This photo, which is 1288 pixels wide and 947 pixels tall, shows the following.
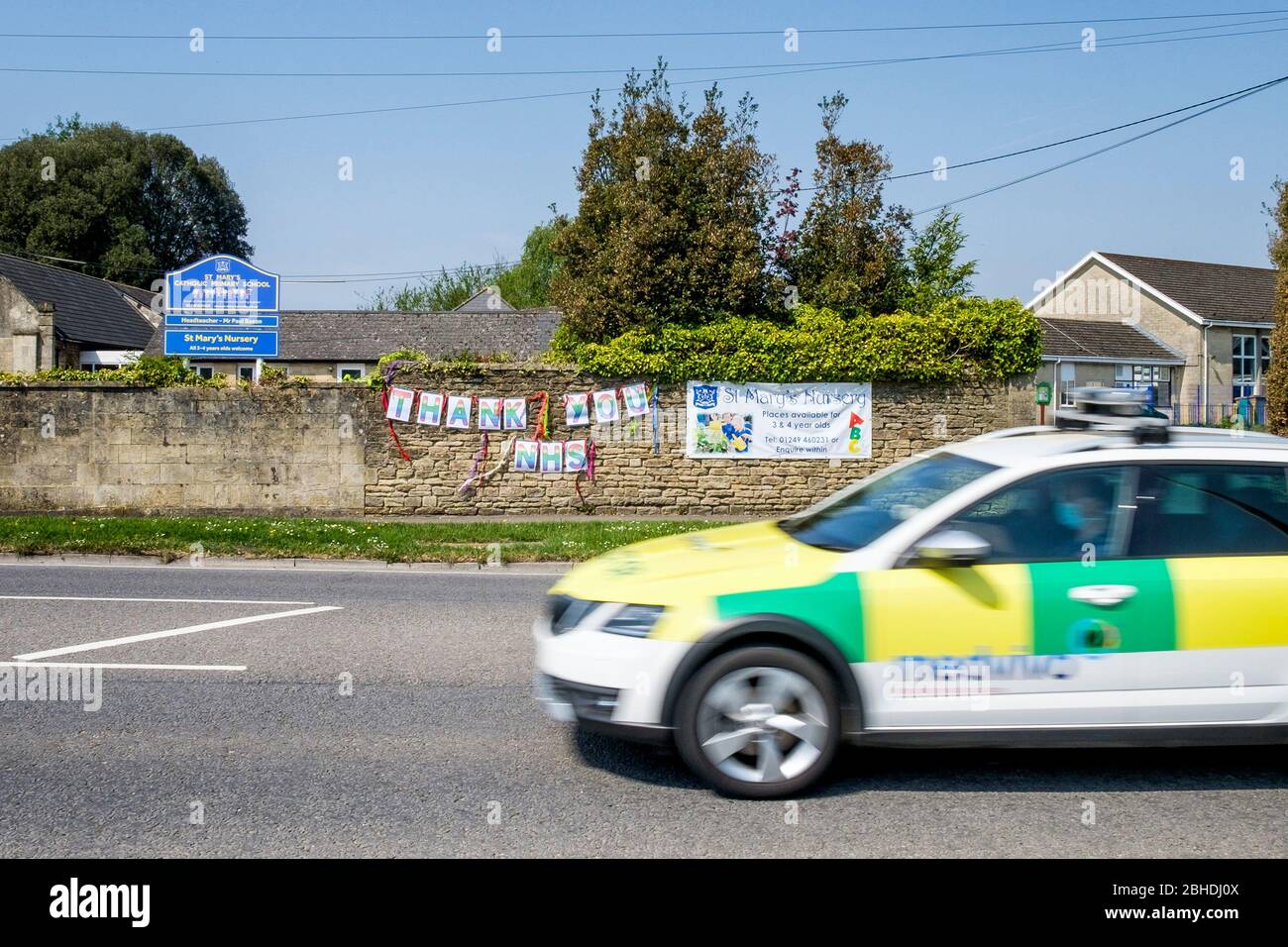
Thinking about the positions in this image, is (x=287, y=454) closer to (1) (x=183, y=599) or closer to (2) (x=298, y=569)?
(2) (x=298, y=569)

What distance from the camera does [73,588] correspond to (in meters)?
10.8

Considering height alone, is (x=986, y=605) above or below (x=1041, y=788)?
above

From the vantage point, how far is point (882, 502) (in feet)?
18.5

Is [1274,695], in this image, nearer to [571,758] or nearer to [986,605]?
[986,605]

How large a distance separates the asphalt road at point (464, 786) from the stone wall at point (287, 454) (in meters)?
10.5

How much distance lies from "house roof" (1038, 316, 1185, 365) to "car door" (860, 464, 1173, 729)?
127 feet

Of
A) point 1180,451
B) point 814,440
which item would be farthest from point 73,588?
point 814,440

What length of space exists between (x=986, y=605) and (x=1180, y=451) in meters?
1.31

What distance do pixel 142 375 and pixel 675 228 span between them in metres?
9.37

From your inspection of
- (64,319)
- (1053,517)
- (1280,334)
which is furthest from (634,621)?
(64,319)

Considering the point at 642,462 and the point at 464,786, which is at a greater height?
the point at 642,462

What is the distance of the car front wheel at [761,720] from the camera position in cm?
480

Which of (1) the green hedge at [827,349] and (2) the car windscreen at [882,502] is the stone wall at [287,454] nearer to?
(1) the green hedge at [827,349]

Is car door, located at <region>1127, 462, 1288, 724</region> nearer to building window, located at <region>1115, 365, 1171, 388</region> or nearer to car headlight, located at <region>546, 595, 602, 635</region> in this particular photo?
car headlight, located at <region>546, 595, 602, 635</region>
